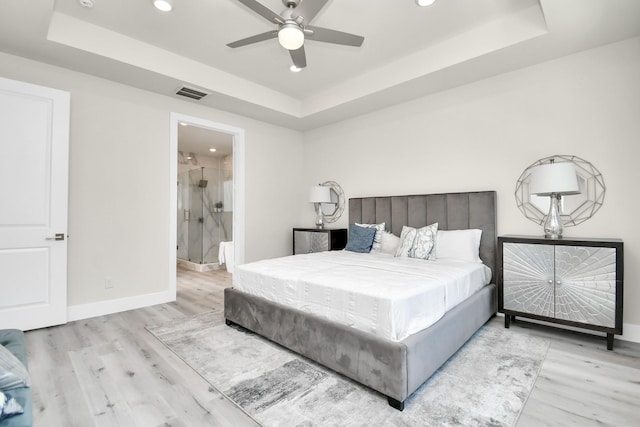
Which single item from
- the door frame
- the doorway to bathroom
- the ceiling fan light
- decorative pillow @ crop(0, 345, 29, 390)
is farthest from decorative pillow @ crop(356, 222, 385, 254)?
the doorway to bathroom

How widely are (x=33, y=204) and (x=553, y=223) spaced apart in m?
4.77

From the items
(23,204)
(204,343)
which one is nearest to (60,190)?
(23,204)

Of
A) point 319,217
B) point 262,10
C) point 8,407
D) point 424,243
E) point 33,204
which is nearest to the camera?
point 8,407

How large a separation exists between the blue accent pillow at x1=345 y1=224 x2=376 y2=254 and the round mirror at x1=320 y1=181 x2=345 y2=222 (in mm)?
879

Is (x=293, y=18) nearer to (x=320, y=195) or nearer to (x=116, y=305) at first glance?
(x=320, y=195)

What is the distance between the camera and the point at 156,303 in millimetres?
3828

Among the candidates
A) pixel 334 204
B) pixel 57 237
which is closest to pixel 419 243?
pixel 334 204

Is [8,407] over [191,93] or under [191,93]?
under

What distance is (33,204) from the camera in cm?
292

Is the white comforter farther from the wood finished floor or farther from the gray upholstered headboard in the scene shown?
the wood finished floor

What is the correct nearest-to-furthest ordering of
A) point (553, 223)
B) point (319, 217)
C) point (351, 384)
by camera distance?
1. point (351, 384)
2. point (553, 223)
3. point (319, 217)

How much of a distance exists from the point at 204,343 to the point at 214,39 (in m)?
2.89

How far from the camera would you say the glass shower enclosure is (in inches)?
270

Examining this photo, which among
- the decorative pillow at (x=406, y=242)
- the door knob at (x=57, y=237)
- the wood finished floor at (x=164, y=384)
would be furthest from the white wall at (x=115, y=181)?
the decorative pillow at (x=406, y=242)
